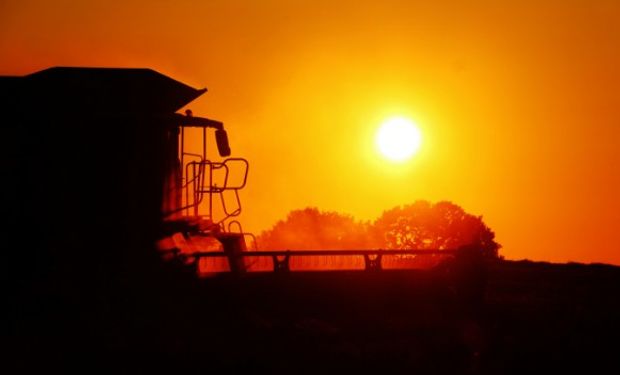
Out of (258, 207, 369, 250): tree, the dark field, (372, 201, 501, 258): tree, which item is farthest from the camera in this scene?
(258, 207, 369, 250): tree

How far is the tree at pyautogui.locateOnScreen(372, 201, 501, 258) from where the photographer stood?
48.6m

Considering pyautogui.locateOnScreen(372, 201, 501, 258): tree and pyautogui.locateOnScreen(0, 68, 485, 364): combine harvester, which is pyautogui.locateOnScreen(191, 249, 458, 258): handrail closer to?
pyautogui.locateOnScreen(0, 68, 485, 364): combine harvester

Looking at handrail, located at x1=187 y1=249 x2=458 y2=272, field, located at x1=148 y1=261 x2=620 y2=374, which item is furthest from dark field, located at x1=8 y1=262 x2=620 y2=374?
handrail, located at x1=187 y1=249 x2=458 y2=272

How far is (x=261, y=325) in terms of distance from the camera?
9766mm

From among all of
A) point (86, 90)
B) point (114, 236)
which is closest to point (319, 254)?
point (114, 236)

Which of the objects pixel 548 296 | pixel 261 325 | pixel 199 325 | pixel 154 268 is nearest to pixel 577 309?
pixel 548 296

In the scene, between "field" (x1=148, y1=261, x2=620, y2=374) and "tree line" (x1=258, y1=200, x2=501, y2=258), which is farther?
"tree line" (x1=258, y1=200, x2=501, y2=258)

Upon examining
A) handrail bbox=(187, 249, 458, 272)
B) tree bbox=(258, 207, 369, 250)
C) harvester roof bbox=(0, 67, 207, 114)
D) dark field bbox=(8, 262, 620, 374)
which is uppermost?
harvester roof bbox=(0, 67, 207, 114)

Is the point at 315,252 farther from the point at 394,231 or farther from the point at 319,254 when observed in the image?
the point at 394,231

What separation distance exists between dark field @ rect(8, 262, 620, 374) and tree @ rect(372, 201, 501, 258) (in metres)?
36.4

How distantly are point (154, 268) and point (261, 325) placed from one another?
2255mm

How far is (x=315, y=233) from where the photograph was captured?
214 feet

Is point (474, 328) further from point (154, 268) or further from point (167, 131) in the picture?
point (167, 131)

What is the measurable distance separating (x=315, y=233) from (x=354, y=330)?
55806 millimetres
